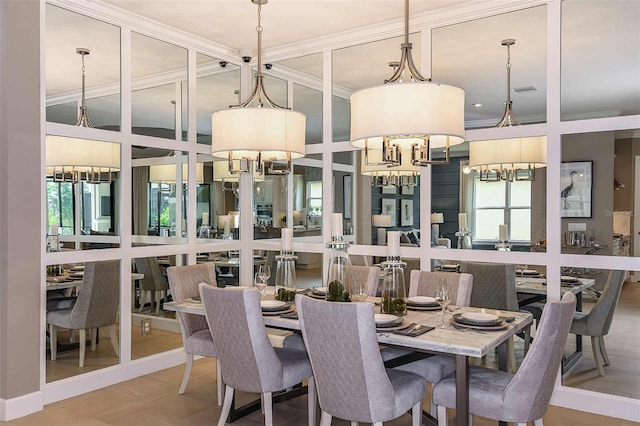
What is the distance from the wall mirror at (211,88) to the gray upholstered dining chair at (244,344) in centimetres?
232

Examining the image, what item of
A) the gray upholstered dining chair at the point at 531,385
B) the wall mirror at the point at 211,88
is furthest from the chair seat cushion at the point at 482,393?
the wall mirror at the point at 211,88

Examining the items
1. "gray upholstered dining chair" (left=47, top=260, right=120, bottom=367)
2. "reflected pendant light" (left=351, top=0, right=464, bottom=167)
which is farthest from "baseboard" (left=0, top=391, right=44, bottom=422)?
"reflected pendant light" (left=351, top=0, right=464, bottom=167)

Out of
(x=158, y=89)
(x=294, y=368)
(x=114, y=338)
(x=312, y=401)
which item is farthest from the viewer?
(x=158, y=89)

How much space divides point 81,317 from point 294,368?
6.04 feet

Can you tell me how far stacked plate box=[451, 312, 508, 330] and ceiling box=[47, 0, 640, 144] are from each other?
1606mm

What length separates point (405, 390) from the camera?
2523 mm

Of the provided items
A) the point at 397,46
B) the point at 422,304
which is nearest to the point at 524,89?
the point at 397,46

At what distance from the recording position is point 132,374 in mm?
4117

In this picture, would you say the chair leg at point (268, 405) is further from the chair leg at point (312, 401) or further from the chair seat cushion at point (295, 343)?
the chair seat cushion at point (295, 343)

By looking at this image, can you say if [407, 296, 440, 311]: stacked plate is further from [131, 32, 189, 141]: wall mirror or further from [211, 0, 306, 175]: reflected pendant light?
[131, 32, 189, 141]: wall mirror

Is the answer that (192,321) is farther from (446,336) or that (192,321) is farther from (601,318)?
(601,318)

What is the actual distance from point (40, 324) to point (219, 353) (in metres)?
1.43

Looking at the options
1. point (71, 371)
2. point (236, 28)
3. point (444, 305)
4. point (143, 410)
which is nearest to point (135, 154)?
point (236, 28)

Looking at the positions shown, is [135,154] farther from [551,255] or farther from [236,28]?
[551,255]
